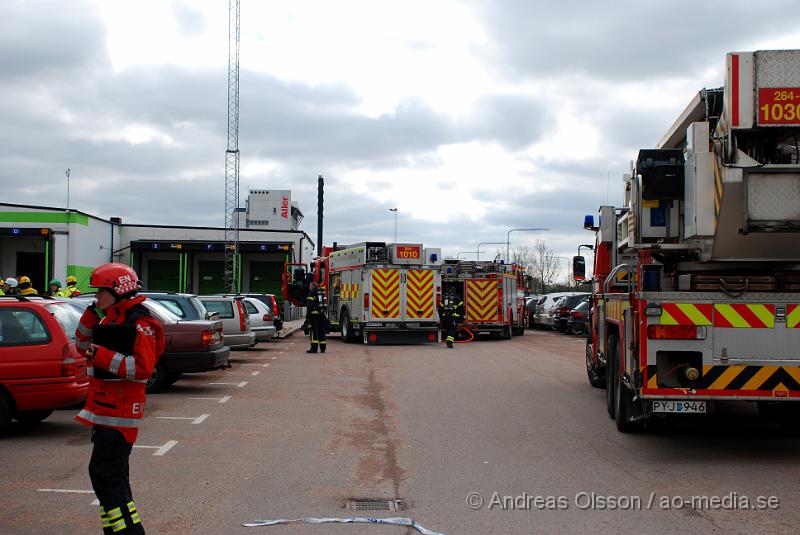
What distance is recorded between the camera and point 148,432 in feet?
32.4

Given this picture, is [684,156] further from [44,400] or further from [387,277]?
[387,277]

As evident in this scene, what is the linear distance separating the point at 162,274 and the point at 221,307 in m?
35.0

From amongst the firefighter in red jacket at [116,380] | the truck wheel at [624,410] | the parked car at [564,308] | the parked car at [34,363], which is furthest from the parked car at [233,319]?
the parked car at [564,308]

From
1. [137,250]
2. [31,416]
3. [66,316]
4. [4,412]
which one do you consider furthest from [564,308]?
[137,250]

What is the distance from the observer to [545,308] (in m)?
36.8

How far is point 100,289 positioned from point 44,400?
461 cm

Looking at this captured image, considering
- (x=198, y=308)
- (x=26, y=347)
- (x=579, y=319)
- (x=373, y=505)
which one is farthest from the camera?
(x=579, y=319)

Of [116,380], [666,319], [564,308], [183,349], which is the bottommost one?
[183,349]

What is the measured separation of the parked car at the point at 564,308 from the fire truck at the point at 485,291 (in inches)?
135

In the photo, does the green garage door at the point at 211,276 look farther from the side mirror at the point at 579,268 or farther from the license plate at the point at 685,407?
the license plate at the point at 685,407

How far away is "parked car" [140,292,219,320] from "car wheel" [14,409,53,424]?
14.2ft

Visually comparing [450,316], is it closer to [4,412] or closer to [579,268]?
[579,268]

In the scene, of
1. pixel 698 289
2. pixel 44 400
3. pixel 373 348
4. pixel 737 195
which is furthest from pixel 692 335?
pixel 373 348

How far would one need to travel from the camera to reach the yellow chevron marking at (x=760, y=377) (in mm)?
8117
